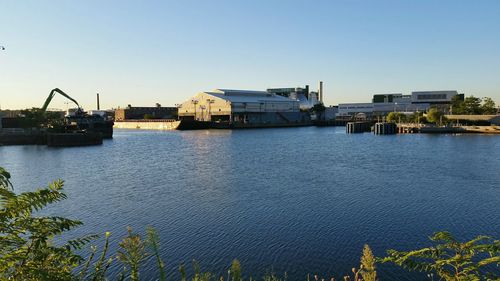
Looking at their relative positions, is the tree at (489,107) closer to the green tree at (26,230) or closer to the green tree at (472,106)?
the green tree at (472,106)

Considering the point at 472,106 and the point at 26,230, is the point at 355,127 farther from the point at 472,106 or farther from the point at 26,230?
the point at 26,230

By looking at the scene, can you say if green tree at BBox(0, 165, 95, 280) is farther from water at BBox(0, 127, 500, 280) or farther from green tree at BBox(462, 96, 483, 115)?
green tree at BBox(462, 96, 483, 115)

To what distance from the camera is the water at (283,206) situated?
876 inches

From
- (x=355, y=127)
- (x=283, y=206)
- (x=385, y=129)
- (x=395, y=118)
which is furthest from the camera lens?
(x=395, y=118)

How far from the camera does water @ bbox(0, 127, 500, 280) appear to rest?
73.0 feet

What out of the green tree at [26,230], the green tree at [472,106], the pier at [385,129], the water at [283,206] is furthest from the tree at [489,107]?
the green tree at [26,230]

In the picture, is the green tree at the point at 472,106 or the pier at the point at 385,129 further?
the green tree at the point at 472,106

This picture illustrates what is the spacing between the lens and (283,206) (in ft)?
108

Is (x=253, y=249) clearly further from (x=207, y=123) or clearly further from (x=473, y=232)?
(x=207, y=123)

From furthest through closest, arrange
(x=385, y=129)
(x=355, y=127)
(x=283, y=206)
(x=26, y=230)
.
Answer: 1. (x=355, y=127)
2. (x=385, y=129)
3. (x=283, y=206)
4. (x=26, y=230)

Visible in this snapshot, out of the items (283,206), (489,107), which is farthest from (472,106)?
(283,206)

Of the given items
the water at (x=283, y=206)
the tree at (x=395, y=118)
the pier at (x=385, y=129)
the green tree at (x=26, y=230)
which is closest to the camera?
the green tree at (x=26, y=230)

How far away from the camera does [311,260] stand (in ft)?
68.9

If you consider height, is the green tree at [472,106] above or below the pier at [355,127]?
above
